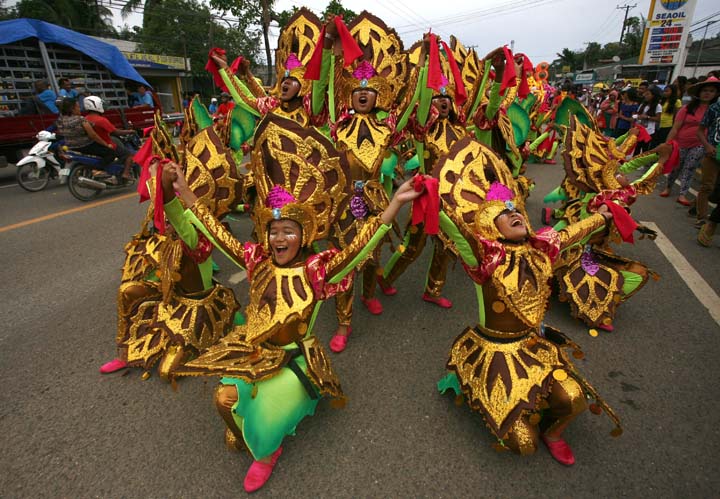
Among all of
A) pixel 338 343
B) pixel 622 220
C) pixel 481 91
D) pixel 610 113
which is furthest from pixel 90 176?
pixel 610 113

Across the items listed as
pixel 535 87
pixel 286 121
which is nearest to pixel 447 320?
pixel 286 121

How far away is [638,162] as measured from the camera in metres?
3.04

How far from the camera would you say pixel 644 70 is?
2078cm

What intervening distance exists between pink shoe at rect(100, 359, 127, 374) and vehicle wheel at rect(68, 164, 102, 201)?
5.44 meters

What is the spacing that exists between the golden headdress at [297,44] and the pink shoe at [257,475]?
2.86 m

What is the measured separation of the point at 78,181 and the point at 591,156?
760cm

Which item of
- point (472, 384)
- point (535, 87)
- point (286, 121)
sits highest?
point (535, 87)

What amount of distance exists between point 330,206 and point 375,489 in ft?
4.59

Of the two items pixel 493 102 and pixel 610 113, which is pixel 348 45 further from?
pixel 610 113

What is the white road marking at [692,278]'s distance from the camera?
11.2 ft

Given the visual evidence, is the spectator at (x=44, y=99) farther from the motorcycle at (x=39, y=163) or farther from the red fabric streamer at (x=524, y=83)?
the red fabric streamer at (x=524, y=83)

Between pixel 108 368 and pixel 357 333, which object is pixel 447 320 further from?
pixel 108 368

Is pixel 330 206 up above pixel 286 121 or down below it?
below

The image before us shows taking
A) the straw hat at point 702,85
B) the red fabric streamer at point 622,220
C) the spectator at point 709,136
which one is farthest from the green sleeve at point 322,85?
the straw hat at point 702,85
